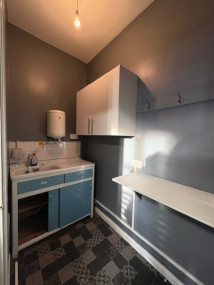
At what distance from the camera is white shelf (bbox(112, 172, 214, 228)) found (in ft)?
2.35

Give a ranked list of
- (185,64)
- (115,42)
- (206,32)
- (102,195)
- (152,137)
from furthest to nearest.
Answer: (102,195) → (115,42) → (152,137) → (185,64) → (206,32)

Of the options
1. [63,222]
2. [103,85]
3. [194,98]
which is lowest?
[63,222]

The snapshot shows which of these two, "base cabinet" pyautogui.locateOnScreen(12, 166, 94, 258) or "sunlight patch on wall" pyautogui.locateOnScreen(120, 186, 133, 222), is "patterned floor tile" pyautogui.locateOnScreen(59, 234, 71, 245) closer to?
"base cabinet" pyautogui.locateOnScreen(12, 166, 94, 258)

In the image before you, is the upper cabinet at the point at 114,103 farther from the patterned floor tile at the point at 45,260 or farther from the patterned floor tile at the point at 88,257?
the patterned floor tile at the point at 45,260

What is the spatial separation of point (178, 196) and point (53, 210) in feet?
4.69

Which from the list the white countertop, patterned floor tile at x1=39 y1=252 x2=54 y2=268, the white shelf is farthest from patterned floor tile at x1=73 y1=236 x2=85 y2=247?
the white shelf

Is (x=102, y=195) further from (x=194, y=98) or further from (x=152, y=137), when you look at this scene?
(x=194, y=98)

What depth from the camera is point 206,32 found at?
3.02 feet

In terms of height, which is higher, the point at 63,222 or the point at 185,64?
the point at 185,64

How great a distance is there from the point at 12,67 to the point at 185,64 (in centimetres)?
202

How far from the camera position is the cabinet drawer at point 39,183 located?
4.19 ft

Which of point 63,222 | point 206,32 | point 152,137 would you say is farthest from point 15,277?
point 206,32

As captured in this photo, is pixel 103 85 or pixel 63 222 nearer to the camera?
pixel 103 85

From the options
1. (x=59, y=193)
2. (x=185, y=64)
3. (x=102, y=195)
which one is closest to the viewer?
(x=185, y=64)
